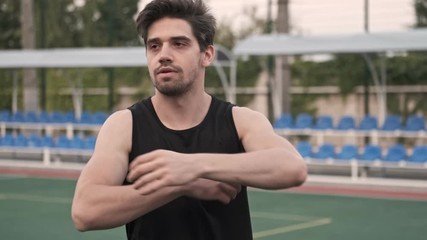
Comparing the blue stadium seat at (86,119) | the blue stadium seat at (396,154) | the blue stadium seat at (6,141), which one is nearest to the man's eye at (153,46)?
the blue stadium seat at (396,154)

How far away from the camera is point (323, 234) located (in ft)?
35.5

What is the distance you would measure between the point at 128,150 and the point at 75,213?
0.26 m

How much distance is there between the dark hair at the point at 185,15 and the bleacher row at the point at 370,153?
14.2 meters

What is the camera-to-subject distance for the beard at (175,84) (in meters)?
2.38

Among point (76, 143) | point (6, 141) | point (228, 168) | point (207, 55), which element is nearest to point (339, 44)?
point (76, 143)

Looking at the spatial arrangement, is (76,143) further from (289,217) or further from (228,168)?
Result: (228,168)

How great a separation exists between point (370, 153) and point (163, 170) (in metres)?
15.1

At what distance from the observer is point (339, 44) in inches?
652

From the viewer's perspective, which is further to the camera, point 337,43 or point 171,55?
point 337,43

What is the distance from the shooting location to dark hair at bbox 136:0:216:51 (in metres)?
2.40

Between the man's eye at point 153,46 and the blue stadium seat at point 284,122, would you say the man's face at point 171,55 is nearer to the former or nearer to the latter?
the man's eye at point 153,46

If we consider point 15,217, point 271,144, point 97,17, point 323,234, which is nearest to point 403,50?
point 323,234

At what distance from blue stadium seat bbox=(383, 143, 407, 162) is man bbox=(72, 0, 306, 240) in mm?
14326

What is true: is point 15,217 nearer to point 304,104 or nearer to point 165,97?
point 165,97
